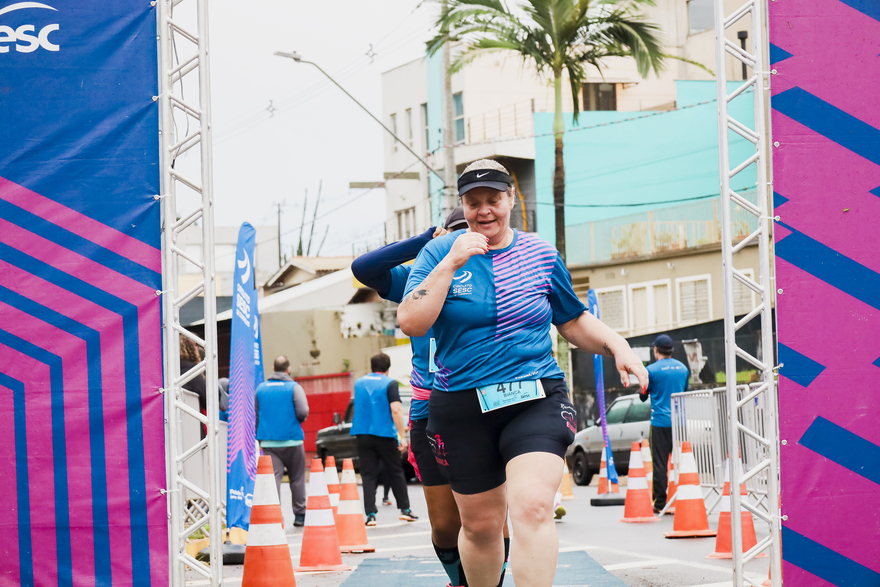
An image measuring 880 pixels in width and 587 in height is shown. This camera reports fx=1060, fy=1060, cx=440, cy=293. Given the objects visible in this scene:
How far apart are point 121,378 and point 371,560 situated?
14.4 feet

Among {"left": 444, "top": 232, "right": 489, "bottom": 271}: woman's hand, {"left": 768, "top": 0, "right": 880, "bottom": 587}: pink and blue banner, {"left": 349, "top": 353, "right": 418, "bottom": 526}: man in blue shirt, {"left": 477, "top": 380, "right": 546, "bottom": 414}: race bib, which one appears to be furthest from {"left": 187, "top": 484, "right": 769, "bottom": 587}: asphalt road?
{"left": 768, "top": 0, "right": 880, "bottom": 587}: pink and blue banner

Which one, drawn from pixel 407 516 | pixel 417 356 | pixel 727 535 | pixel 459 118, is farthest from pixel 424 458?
pixel 459 118

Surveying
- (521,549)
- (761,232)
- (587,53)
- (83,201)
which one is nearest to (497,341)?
(521,549)

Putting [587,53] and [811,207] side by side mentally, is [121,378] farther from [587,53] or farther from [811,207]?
[587,53]

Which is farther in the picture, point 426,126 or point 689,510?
point 426,126

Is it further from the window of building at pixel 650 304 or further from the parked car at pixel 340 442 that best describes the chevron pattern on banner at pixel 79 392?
the window of building at pixel 650 304

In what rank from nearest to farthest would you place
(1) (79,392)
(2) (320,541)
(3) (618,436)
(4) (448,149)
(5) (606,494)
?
(1) (79,392)
(2) (320,541)
(5) (606,494)
(3) (618,436)
(4) (448,149)

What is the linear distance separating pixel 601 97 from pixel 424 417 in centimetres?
3721

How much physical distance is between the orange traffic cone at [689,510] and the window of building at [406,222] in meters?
35.7

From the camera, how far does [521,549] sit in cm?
413

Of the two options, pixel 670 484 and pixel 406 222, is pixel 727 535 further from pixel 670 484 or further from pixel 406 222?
pixel 406 222

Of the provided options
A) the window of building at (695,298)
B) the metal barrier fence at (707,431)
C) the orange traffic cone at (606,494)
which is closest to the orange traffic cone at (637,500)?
the metal barrier fence at (707,431)

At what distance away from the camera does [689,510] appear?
991 centimetres

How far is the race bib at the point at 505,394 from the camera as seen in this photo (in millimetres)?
4320
